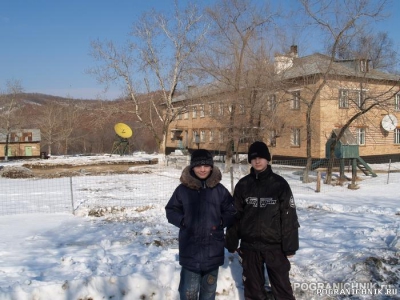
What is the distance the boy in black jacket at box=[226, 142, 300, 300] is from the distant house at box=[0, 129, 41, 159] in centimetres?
5298

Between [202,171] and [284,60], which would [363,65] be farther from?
[202,171]

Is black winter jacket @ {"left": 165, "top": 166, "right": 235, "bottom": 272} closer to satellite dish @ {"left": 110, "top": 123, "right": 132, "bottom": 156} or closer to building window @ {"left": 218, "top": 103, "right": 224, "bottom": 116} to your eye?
building window @ {"left": 218, "top": 103, "right": 224, "bottom": 116}

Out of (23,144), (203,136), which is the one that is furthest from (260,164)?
(23,144)

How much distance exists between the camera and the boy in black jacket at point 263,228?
3.69 metres

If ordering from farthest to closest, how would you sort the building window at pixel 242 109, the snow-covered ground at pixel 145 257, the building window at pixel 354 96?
1. the building window at pixel 242 109
2. the building window at pixel 354 96
3. the snow-covered ground at pixel 145 257

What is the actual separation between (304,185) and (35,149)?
47362mm

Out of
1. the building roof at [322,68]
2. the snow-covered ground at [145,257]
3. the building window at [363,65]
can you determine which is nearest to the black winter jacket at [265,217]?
the snow-covered ground at [145,257]

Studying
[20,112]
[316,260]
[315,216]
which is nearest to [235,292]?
[316,260]

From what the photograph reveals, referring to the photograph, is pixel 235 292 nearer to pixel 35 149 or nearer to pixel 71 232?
pixel 71 232

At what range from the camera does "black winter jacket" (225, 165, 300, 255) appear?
366cm

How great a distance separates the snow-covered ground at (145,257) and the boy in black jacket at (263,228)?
540 millimetres

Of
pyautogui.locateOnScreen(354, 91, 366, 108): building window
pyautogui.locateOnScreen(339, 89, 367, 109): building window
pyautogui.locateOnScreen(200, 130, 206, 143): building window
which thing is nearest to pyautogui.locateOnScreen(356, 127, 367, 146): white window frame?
pyautogui.locateOnScreen(339, 89, 367, 109): building window

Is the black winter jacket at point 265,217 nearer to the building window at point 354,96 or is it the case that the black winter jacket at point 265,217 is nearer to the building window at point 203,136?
the building window at point 354,96

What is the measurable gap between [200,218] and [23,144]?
55157 mm
